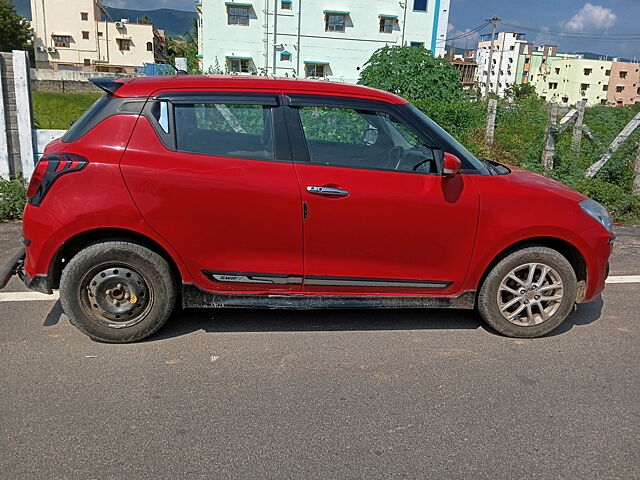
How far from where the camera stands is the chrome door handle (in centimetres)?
356

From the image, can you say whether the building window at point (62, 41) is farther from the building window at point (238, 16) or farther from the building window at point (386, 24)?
the building window at point (386, 24)

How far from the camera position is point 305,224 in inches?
142

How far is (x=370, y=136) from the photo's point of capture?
12.9 ft

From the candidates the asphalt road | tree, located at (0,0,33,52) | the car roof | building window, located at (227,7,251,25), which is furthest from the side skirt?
tree, located at (0,0,33,52)

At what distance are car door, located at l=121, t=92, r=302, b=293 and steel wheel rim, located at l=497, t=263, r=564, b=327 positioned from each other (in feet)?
5.22

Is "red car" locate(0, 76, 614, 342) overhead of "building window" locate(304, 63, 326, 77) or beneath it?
beneath

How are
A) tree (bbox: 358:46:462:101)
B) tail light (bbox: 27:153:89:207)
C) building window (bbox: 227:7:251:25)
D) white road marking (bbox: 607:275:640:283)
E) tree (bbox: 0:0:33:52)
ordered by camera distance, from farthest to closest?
tree (bbox: 0:0:33:52), building window (bbox: 227:7:251:25), tree (bbox: 358:46:462:101), white road marking (bbox: 607:275:640:283), tail light (bbox: 27:153:89:207)

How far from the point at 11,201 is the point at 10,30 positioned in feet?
226

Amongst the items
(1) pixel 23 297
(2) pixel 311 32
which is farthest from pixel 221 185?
(2) pixel 311 32

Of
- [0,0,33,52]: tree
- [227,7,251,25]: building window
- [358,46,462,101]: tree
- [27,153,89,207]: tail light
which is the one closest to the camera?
[27,153,89,207]: tail light

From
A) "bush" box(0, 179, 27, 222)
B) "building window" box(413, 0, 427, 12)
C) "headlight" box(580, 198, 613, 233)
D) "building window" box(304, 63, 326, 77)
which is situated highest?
"building window" box(413, 0, 427, 12)

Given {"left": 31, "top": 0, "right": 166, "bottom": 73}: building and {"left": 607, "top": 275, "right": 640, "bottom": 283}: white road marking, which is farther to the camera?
{"left": 31, "top": 0, "right": 166, "bottom": 73}: building

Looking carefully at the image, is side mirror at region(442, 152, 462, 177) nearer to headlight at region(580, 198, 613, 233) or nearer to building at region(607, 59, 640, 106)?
headlight at region(580, 198, 613, 233)

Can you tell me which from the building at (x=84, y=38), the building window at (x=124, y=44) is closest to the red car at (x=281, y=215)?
the building at (x=84, y=38)
